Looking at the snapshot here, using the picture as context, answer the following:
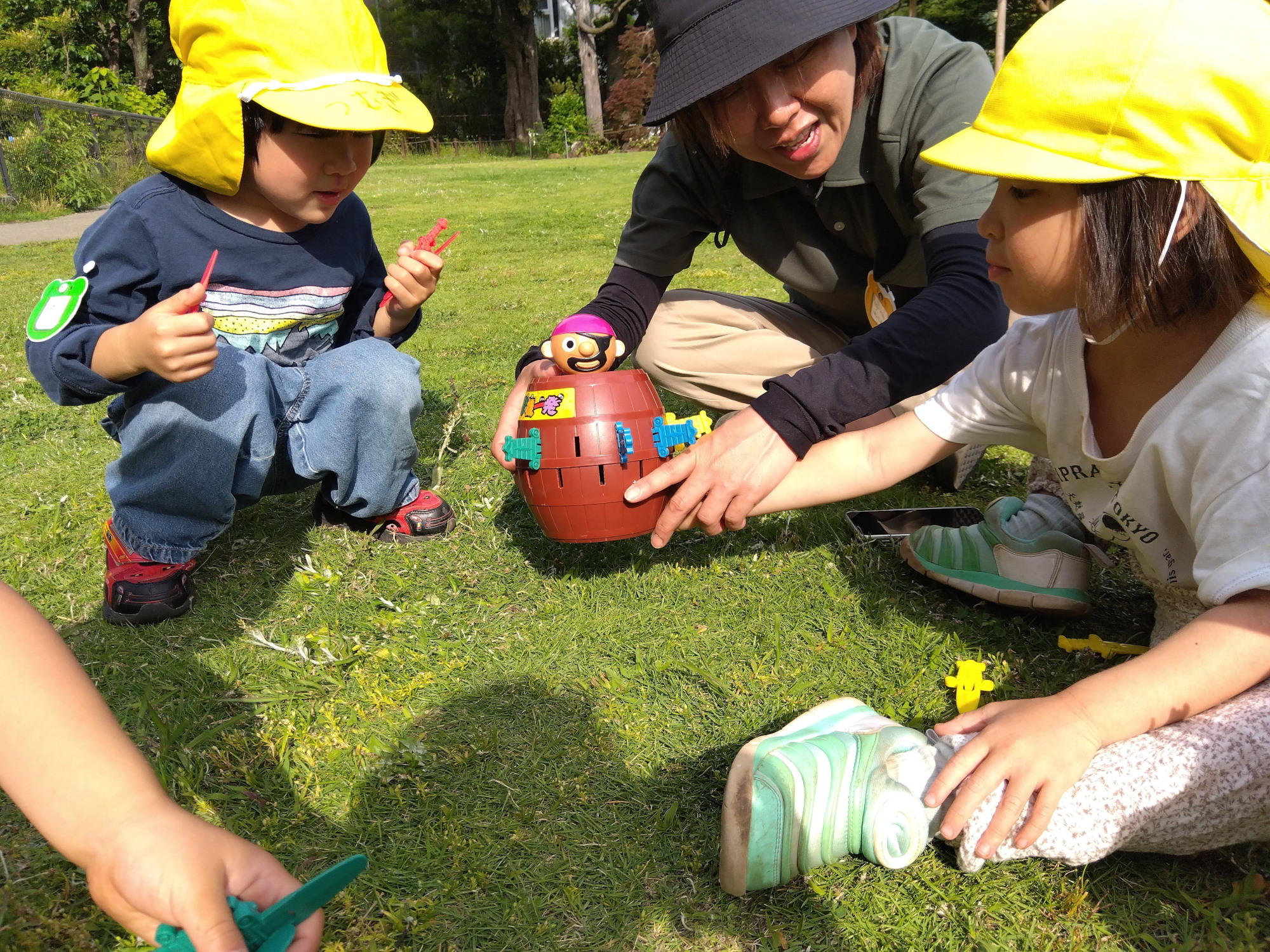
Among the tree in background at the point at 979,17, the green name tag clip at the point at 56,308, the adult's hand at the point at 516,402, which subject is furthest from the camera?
the tree in background at the point at 979,17

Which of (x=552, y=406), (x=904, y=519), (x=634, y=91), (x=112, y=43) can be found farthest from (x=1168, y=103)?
(x=112, y=43)

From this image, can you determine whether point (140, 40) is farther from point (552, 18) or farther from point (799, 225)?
point (799, 225)

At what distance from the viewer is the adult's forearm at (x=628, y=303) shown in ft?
10.5

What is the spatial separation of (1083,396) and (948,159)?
65 cm

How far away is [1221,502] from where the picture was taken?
67.7 inches

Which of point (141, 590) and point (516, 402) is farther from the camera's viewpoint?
point (516, 402)

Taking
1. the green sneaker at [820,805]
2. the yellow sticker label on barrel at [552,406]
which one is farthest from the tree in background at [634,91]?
the green sneaker at [820,805]

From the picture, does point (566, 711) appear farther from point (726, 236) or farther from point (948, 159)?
point (726, 236)

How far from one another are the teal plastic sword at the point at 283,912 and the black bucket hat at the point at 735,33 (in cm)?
191

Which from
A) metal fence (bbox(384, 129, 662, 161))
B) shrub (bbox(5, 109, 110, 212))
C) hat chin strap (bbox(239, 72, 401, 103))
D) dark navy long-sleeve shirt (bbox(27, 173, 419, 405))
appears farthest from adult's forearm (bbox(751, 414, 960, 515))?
metal fence (bbox(384, 129, 662, 161))

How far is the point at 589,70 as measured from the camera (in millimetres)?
36375

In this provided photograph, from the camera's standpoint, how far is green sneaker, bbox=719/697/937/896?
1.68m

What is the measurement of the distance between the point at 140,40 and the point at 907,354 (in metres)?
37.8

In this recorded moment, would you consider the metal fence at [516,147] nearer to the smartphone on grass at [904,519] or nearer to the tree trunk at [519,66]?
the tree trunk at [519,66]
